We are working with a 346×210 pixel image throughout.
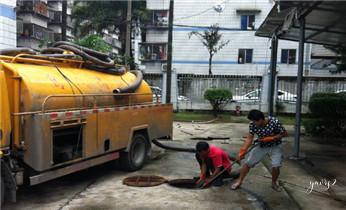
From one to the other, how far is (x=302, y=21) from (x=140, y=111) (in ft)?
15.2

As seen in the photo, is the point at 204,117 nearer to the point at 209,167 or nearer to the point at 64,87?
the point at 209,167

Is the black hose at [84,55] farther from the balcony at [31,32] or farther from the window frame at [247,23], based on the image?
the balcony at [31,32]

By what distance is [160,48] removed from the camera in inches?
1425

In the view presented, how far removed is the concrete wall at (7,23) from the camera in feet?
46.7

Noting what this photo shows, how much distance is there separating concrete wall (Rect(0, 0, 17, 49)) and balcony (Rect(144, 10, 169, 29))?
68.5ft

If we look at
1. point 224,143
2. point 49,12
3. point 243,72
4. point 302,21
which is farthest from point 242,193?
point 49,12

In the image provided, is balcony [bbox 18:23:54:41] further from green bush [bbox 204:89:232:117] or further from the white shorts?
the white shorts

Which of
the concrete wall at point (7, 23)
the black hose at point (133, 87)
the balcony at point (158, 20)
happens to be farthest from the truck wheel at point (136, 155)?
the balcony at point (158, 20)

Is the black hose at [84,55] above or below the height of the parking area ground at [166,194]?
above

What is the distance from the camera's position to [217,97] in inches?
927

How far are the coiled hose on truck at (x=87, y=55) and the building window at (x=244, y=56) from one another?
1036 inches

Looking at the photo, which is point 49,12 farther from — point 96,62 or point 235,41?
point 96,62

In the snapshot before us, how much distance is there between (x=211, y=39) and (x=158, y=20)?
18.9 feet

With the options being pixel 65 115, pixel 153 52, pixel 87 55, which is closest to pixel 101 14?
pixel 153 52
